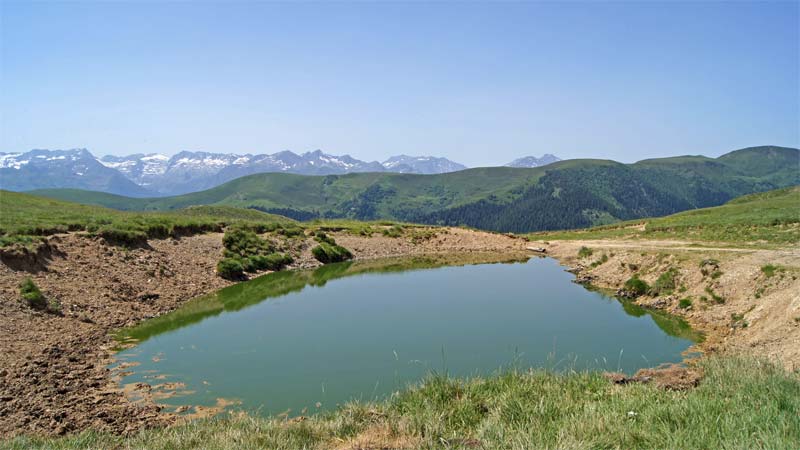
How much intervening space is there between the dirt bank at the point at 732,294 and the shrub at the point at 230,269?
27191mm

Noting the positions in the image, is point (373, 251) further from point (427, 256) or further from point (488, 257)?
point (488, 257)

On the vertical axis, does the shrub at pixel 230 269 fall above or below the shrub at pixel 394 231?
below

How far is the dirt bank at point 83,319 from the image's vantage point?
12836 mm

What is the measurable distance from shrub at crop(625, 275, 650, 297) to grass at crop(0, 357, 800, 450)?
18830mm

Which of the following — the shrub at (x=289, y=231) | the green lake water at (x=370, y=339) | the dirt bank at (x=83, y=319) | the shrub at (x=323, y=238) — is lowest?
the green lake water at (x=370, y=339)

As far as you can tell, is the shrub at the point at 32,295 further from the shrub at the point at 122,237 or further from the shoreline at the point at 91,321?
the shrub at the point at 122,237

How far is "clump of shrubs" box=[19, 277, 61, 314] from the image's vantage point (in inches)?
799

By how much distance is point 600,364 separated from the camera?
16.2 meters

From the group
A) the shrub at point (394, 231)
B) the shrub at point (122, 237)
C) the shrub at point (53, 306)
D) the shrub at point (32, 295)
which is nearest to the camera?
the shrub at point (32, 295)

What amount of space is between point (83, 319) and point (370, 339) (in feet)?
43.4

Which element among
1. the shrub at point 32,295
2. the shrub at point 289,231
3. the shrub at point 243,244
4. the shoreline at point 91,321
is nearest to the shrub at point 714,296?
the shoreline at point 91,321

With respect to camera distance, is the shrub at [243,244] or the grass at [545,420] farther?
the shrub at [243,244]

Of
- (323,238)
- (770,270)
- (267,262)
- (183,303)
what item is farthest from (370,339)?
(323,238)

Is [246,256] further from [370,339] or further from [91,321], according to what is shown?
[370,339]
